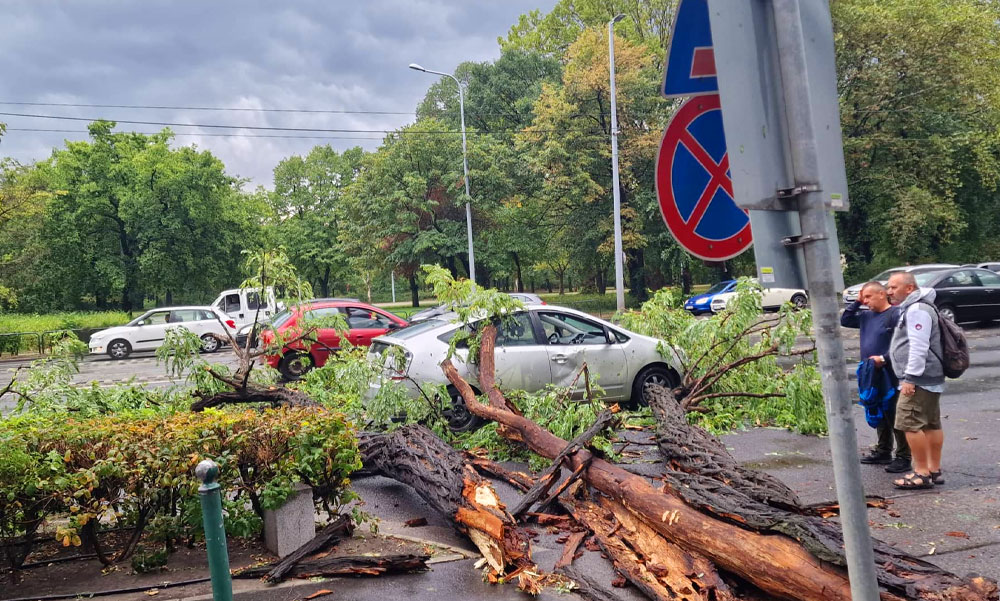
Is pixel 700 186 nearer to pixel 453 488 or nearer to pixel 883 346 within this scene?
pixel 453 488

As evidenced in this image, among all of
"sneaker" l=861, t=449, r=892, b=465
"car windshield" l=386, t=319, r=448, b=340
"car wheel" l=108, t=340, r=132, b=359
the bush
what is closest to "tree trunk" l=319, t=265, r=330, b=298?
"car wheel" l=108, t=340, r=132, b=359

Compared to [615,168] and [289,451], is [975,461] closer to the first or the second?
[289,451]

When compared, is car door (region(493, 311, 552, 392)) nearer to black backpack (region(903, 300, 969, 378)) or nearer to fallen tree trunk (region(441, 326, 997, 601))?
fallen tree trunk (region(441, 326, 997, 601))

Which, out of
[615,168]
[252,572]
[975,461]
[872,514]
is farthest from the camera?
[615,168]

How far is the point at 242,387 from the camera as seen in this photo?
7.00m

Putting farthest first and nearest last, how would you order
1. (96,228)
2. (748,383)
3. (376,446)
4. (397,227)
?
(96,228) → (397,227) → (748,383) → (376,446)

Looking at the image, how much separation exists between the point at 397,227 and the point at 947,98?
81.8 feet

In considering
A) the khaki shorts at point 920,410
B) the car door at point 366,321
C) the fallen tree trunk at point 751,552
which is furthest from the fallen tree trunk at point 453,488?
the car door at point 366,321

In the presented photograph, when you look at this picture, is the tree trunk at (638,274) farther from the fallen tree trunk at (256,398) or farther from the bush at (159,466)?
the bush at (159,466)

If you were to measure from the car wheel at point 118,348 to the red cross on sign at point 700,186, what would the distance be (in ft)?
74.0

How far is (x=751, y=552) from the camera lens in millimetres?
3697

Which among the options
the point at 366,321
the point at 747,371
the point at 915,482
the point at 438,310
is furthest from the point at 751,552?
the point at 366,321

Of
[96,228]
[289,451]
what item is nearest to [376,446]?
[289,451]

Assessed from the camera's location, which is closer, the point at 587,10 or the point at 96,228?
the point at 96,228
